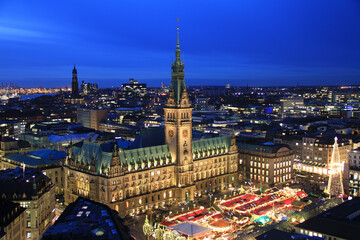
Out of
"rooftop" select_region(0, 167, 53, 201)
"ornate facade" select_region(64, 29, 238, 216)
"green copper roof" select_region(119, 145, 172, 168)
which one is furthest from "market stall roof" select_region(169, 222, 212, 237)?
"rooftop" select_region(0, 167, 53, 201)

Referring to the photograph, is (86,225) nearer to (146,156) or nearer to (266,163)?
(146,156)

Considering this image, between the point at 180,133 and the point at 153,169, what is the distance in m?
14.0

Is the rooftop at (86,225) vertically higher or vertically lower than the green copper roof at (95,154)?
lower

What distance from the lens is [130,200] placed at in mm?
105188

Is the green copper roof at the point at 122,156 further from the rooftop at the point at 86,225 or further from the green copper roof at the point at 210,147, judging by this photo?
the rooftop at the point at 86,225

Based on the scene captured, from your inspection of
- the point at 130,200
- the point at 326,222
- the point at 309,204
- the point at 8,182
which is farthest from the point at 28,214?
the point at 309,204

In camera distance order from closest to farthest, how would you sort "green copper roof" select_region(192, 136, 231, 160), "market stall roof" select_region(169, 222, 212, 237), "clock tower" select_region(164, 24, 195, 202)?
"market stall roof" select_region(169, 222, 212, 237), "clock tower" select_region(164, 24, 195, 202), "green copper roof" select_region(192, 136, 231, 160)

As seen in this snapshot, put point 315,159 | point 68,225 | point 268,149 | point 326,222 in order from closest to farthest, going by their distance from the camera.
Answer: point 68,225
point 326,222
point 268,149
point 315,159

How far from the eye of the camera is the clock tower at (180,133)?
11650 centimetres

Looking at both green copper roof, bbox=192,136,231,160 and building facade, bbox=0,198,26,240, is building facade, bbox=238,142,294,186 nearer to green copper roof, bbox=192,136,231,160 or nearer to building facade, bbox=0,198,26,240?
green copper roof, bbox=192,136,231,160

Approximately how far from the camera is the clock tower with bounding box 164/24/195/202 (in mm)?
116500

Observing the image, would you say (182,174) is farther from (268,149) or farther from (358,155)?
(358,155)

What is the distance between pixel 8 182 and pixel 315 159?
11959 cm

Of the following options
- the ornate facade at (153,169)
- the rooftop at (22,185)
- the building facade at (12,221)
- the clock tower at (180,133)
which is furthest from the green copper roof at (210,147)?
the building facade at (12,221)
